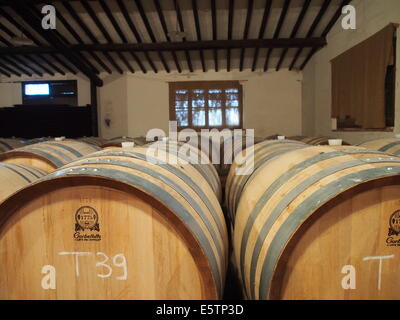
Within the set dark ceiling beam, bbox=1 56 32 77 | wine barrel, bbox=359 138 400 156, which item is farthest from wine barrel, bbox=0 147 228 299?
dark ceiling beam, bbox=1 56 32 77

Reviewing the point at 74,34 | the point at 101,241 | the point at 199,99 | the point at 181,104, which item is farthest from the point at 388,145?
the point at 181,104

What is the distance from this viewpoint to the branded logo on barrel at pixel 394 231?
40.8 inches

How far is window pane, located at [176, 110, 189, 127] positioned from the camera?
43.5ft

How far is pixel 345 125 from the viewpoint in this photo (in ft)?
28.1

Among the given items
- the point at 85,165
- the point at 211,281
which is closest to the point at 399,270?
the point at 211,281

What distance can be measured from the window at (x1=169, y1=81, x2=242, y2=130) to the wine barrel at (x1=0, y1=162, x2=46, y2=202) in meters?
11.3

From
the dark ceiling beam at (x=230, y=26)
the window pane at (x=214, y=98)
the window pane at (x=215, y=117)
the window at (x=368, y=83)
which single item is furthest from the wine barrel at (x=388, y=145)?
the window pane at (x=214, y=98)

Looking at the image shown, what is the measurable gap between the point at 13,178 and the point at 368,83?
725 centimetres

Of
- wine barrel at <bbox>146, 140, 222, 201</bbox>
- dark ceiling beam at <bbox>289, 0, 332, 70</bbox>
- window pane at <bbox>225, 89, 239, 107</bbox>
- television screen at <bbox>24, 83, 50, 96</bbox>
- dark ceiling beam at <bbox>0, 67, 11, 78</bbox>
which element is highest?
dark ceiling beam at <bbox>289, 0, 332, 70</bbox>

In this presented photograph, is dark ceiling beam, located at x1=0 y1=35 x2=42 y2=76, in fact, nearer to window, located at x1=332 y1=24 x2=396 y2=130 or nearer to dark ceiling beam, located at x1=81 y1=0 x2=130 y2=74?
dark ceiling beam, located at x1=81 y1=0 x2=130 y2=74

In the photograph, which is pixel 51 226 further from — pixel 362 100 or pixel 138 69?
pixel 138 69

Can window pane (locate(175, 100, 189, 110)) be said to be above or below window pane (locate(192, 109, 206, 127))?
above

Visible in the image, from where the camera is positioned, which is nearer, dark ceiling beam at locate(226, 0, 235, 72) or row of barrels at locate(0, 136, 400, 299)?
row of barrels at locate(0, 136, 400, 299)

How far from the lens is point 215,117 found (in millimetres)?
13070
